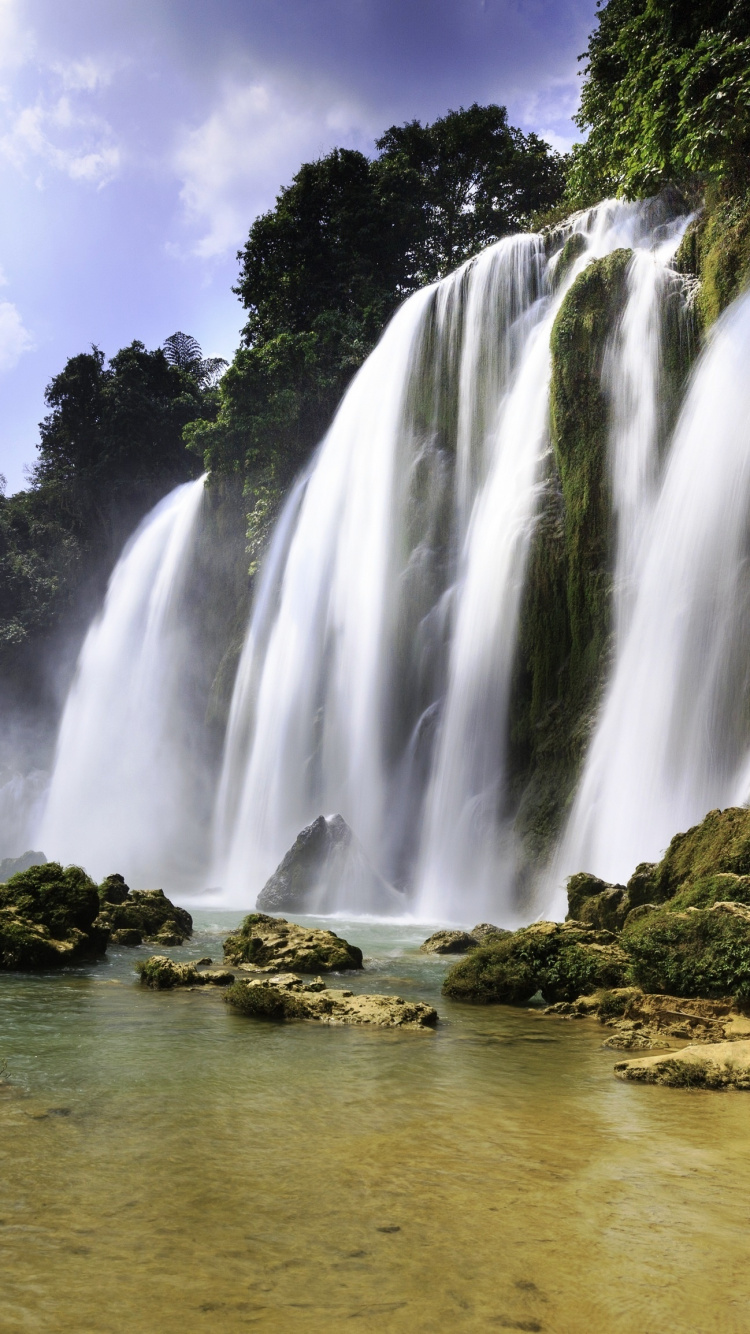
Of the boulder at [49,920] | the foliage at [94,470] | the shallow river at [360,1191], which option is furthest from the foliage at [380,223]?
the shallow river at [360,1191]

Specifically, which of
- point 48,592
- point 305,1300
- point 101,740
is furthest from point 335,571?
point 48,592

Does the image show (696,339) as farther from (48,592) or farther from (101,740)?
(48,592)

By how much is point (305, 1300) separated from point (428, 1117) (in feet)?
7.35

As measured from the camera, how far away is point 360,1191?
3.86 meters

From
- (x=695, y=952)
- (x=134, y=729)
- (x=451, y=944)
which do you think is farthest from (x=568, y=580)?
Result: (x=134, y=729)

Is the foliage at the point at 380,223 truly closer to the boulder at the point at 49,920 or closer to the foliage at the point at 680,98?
the foliage at the point at 680,98

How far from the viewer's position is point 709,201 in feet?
63.0

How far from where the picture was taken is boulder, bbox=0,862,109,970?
10938mm

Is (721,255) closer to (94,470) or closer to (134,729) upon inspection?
(134,729)

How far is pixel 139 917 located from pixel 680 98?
53.1 ft

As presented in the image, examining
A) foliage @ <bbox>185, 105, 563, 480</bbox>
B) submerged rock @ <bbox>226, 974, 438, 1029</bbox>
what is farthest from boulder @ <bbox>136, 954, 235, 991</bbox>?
foliage @ <bbox>185, 105, 563, 480</bbox>

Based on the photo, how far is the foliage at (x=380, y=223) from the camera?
122 feet

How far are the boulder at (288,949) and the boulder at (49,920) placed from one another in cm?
187

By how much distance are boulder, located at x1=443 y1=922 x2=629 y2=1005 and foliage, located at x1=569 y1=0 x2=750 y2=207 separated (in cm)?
1269
